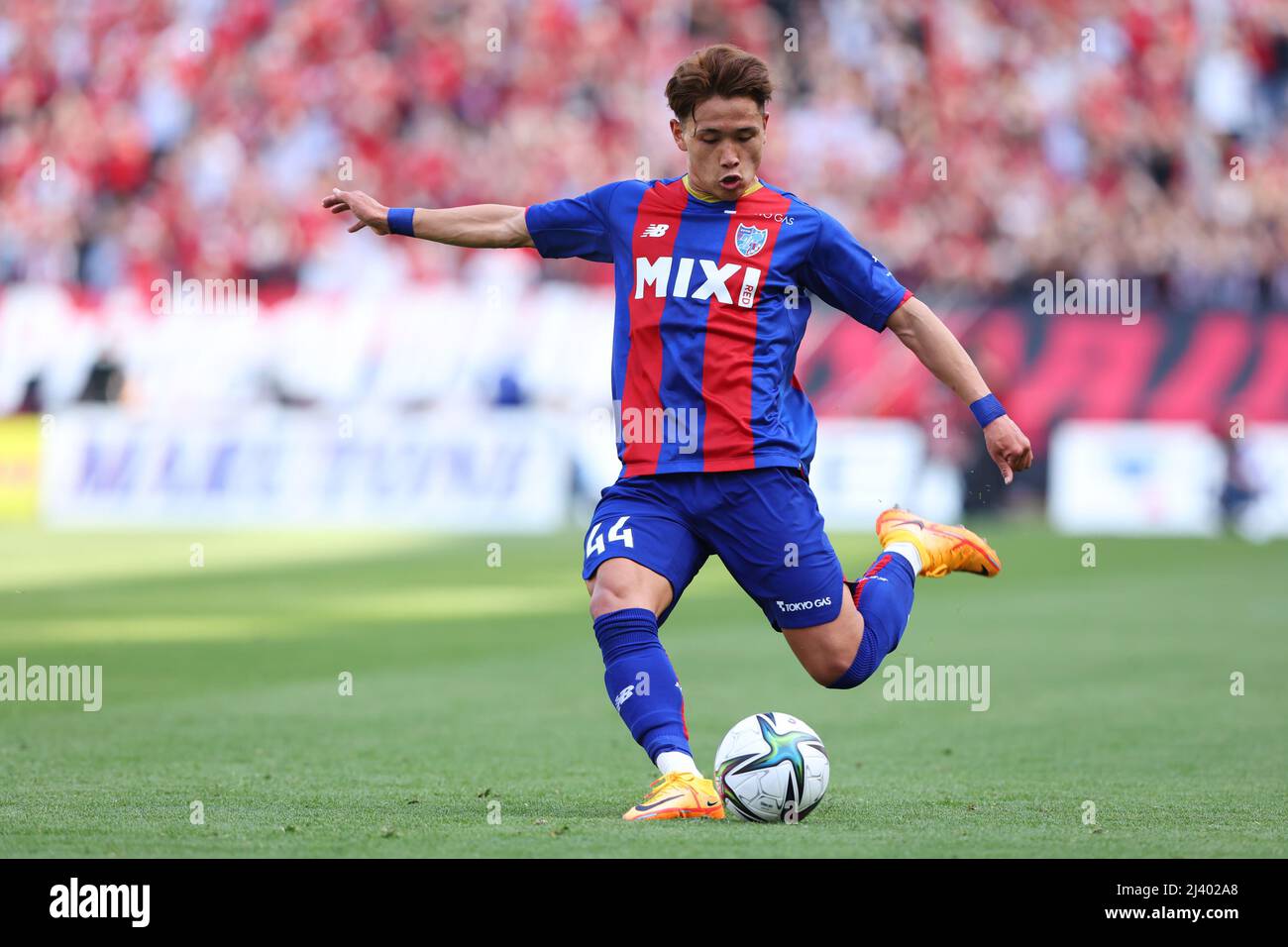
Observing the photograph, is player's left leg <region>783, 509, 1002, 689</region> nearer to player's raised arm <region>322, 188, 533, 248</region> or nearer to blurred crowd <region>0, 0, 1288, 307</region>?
player's raised arm <region>322, 188, 533, 248</region>

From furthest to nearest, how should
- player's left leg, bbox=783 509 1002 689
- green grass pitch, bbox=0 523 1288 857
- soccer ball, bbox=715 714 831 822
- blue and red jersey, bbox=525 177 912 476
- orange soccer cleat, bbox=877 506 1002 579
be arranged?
orange soccer cleat, bbox=877 506 1002 579 < player's left leg, bbox=783 509 1002 689 < blue and red jersey, bbox=525 177 912 476 < soccer ball, bbox=715 714 831 822 < green grass pitch, bbox=0 523 1288 857

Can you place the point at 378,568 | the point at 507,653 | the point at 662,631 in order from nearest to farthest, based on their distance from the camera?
the point at 507,653 < the point at 662,631 < the point at 378,568

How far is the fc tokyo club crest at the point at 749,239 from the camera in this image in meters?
6.01

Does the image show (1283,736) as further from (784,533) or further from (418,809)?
(418,809)

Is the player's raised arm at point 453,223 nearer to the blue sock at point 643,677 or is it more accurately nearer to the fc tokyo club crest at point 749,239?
the fc tokyo club crest at point 749,239

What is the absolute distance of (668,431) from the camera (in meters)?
6.00

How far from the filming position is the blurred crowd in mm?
22328

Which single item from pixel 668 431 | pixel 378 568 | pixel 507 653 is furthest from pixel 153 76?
pixel 668 431

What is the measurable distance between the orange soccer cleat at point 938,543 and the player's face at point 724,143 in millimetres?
1670

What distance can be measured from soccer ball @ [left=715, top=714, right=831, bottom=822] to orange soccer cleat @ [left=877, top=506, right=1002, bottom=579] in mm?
1344

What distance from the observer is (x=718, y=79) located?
573 centimetres

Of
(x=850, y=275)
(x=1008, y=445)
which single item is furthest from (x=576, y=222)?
(x=1008, y=445)

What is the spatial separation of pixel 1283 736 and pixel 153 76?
2253 centimetres

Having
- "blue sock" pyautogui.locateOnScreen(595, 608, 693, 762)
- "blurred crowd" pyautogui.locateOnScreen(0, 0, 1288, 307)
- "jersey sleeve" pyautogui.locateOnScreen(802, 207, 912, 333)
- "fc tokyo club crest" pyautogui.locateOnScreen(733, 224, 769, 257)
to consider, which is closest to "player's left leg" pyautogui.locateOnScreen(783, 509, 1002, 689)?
"blue sock" pyautogui.locateOnScreen(595, 608, 693, 762)
